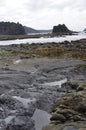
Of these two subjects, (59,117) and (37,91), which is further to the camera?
(37,91)

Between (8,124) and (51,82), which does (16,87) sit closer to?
(51,82)

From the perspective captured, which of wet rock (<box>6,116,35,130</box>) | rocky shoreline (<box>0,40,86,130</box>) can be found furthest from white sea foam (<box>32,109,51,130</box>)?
wet rock (<box>6,116,35,130</box>)

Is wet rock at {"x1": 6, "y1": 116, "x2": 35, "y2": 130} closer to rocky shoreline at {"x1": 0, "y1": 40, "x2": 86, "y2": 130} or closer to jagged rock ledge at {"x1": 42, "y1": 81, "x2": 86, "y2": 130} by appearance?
rocky shoreline at {"x1": 0, "y1": 40, "x2": 86, "y2": 130}

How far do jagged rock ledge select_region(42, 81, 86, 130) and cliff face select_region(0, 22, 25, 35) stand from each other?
146 metres

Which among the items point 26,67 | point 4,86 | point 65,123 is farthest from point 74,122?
point 26,67

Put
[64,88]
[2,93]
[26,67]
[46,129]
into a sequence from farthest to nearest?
[26,67], [64,88], [2,93], [46,129]

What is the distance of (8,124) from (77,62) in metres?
19.0

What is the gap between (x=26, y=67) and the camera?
3081 centimetres

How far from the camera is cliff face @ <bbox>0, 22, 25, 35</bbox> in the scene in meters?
160

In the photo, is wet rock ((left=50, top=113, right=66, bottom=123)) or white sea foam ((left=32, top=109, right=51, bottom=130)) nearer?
wet rock ((left=50, top=113, right=66, bottom=123))

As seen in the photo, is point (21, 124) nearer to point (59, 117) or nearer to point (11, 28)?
point (59, 117)

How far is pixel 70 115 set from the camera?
543 inches

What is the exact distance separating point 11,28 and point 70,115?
15189 cm

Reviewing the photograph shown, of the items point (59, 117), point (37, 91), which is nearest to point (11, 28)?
point (37, 91)
